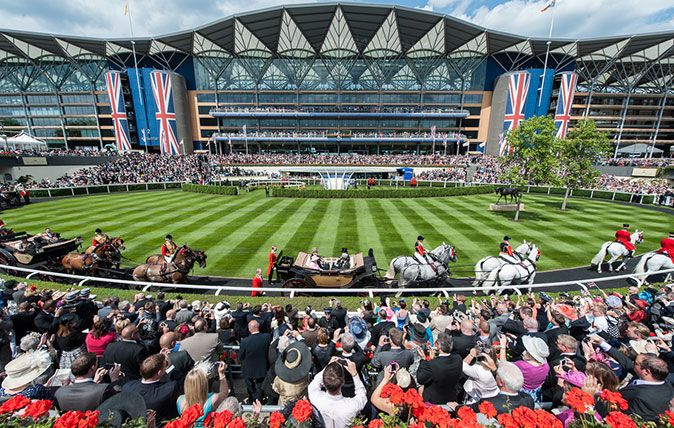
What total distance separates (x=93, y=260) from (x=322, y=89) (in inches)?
2647

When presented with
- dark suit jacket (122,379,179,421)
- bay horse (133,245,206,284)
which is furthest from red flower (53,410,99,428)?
bay horse (133,245,206,284)

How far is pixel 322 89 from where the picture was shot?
227 ft

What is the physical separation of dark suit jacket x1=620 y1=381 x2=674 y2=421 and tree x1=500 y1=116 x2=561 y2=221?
19.8 m

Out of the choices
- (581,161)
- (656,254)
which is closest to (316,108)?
(581,161)

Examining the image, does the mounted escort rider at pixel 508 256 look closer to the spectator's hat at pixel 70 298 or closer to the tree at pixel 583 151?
the spectator's hat at pixel 70 298

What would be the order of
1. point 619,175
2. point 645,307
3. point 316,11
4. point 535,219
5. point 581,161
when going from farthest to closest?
point 316,11
point 619,175
point 581,161
point 535,219
point 645,307

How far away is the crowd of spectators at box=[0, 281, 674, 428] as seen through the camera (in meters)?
3.21

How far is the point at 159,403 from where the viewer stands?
10.7 feet

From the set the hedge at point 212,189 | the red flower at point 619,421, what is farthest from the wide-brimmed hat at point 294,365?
the hedge at point 212,189

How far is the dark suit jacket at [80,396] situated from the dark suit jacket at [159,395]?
0.33 meters

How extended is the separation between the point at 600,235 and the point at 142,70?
3241 inches

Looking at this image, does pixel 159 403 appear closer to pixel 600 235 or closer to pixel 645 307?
pixel 645 307

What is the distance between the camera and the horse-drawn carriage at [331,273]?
9.37m

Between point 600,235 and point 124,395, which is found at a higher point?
point 124,395
